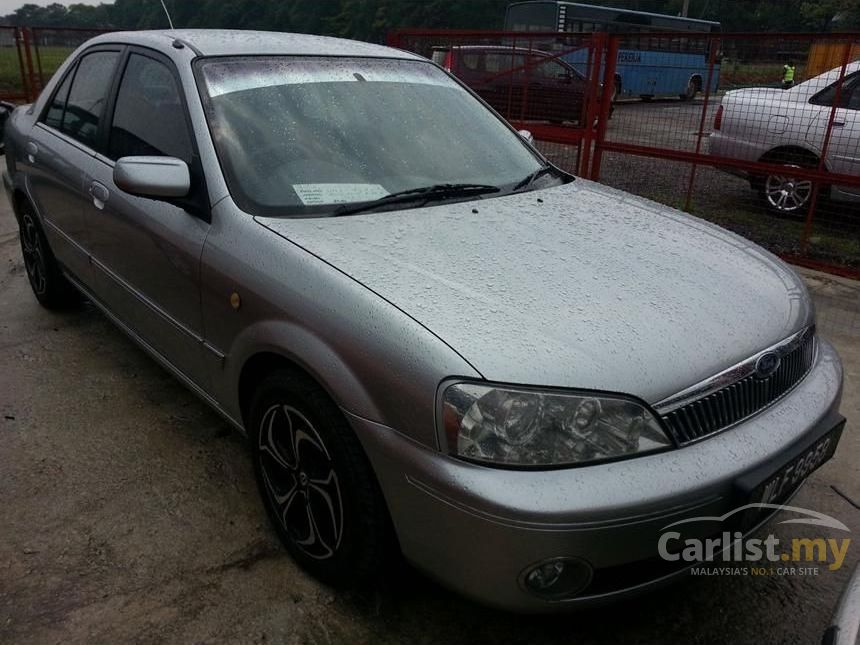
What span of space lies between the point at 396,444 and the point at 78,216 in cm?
238

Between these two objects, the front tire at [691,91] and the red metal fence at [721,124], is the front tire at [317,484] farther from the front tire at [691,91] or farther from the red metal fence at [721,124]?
the front tire at [691,91]

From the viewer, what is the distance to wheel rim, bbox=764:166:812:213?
639 centimetres

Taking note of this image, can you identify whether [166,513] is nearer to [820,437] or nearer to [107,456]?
[107,456]

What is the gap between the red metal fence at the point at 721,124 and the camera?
18.9 ft

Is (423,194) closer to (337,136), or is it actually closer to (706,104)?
(337,136)

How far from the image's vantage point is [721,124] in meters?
6.64

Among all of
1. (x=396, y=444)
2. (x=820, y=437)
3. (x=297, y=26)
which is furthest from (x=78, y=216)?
(x=297, y=26)

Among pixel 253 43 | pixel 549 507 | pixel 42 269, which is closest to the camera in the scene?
pixel 549 507

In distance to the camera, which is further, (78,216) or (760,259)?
(78,216)

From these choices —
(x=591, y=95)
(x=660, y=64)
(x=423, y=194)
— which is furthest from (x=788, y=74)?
(x=423, y=194)

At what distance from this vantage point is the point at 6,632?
201cm

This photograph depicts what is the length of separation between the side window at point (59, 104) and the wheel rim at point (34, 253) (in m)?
0.64

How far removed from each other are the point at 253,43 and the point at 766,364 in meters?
2.27

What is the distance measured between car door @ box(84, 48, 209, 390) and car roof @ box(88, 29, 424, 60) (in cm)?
12
